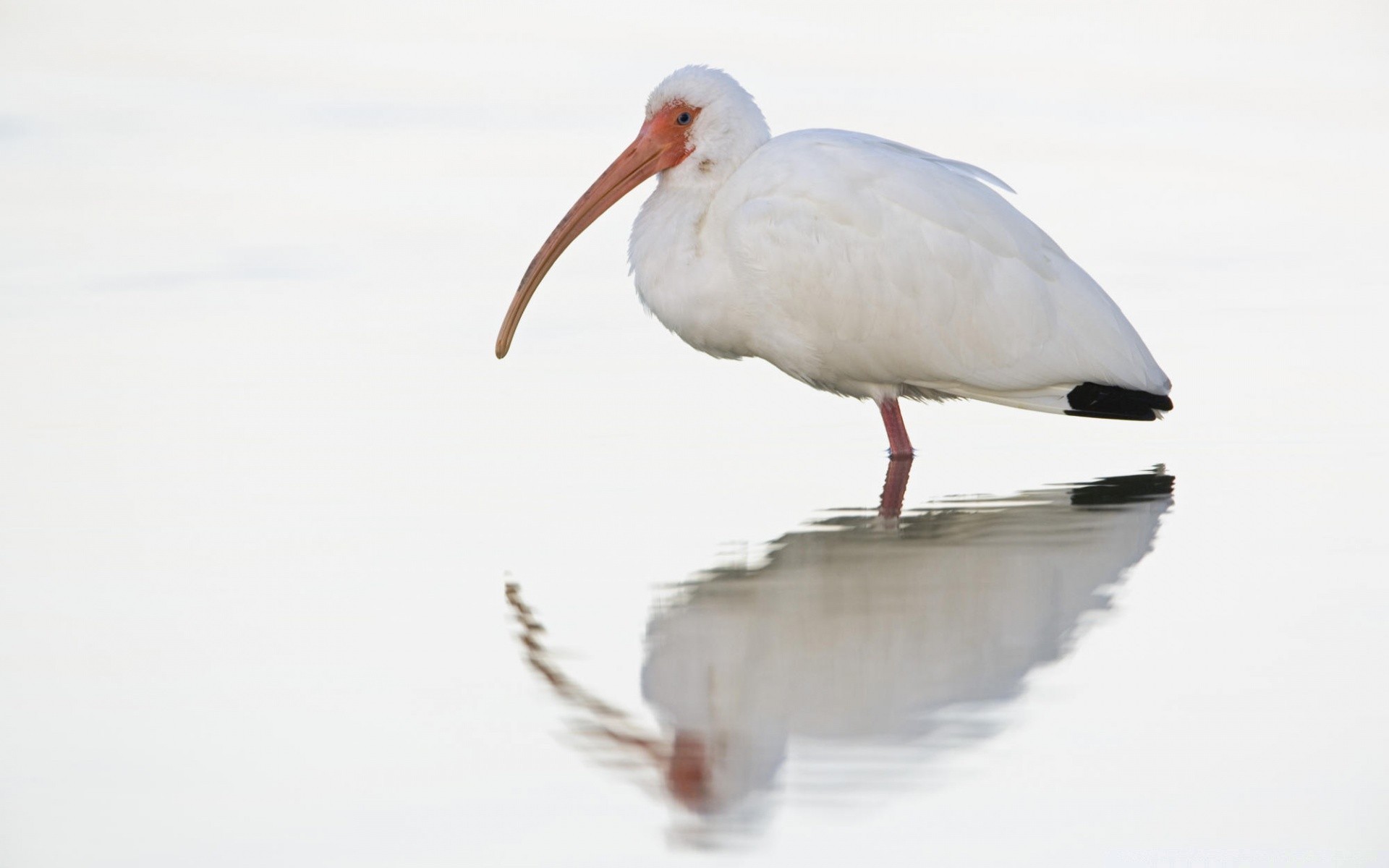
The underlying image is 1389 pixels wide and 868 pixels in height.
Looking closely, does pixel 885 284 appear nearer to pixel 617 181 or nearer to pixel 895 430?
pixel 895 430

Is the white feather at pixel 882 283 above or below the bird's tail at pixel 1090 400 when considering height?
above

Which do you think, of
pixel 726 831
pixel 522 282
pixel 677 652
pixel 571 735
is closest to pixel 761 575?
pixel 677 652

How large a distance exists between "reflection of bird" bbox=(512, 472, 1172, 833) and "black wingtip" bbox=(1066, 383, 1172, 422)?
1.33m

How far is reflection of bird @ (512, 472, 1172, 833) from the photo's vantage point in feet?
16.4

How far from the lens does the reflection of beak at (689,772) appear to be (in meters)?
4.64

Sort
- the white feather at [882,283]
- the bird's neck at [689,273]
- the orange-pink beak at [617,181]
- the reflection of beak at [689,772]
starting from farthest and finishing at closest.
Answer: the orange-pink beak at [617,181] → the bird's neck at [689,273] → the white feather at [882,283] → the reflection of beak at [689,772]

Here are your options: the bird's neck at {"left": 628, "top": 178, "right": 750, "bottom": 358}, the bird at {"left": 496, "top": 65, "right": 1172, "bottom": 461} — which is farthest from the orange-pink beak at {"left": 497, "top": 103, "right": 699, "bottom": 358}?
the bird at {"left": 496, "top": 65, "right": 1172, "bottom": 461}

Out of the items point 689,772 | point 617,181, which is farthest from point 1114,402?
point 689,772

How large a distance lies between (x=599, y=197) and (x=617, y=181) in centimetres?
17

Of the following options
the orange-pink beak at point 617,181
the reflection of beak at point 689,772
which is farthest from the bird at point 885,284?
the reflection of beak at point 689,772

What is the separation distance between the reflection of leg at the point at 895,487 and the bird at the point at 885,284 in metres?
0.42

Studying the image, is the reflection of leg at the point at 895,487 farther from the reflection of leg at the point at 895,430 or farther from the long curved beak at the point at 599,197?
the long curved beak at the point at 599,197

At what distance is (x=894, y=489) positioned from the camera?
351 inches

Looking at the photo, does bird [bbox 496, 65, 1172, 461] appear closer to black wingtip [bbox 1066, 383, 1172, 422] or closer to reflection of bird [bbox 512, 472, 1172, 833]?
black wingtip [bbox 1066, 383, 1172, 422]
